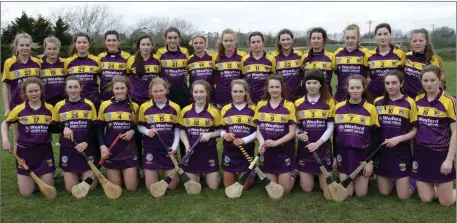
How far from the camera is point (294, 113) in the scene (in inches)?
185

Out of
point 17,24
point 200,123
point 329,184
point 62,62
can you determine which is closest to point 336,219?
point 329,184

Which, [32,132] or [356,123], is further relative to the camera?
[32,132]

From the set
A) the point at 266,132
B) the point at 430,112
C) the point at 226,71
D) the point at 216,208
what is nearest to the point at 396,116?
the point at 430,112

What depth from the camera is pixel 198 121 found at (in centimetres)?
489

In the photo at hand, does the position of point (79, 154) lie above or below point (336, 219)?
above

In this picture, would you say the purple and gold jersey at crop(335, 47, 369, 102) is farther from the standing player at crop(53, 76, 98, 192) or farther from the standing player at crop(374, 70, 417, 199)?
the standing player at crop(53, 76, 98, 192)

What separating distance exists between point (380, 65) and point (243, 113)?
1699mm

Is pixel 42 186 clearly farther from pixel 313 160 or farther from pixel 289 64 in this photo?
pixel 289 64

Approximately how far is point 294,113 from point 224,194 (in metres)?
1.15

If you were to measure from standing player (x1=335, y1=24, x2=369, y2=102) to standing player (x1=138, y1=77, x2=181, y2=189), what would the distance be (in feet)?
Result: 6.55

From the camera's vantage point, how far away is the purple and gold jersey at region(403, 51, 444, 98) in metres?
4.95

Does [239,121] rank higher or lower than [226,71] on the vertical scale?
lower

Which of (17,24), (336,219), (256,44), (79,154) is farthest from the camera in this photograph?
(17,24)

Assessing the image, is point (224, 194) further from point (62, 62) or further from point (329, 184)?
point (62, 62)
